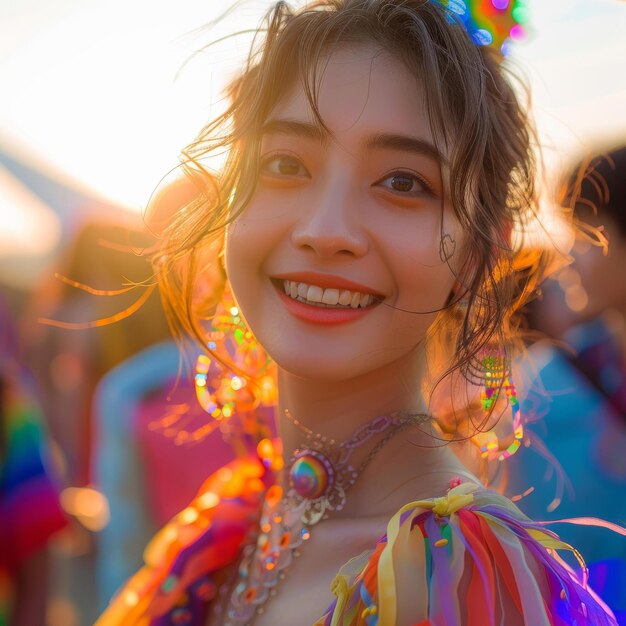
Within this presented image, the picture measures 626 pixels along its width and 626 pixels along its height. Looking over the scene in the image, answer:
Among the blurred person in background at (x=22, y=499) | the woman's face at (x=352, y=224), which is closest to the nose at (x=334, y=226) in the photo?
the woman's face at (x=352, y=224)

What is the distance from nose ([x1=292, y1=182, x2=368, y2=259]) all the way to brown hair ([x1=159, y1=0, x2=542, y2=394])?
0.41 feet

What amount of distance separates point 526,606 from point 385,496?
14.8 inches

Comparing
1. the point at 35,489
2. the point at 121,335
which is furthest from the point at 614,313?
the point at 121,335

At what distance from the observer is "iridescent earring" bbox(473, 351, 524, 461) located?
57.2 inches

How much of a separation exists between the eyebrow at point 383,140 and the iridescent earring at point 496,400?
1.25 ft

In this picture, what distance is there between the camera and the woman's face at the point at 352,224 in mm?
1273

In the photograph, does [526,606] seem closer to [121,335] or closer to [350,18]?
[350,18]

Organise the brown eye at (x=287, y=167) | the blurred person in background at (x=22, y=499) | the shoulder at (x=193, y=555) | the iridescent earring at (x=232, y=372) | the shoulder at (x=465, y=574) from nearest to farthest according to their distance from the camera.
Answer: the shoulder at (x=465, y=574)
the brown eye at (x=287, y=167)
the shoulder at (x=193, y=555)
the iridescent earring at (x=232, y=372)
the blurred person in background at (x=22, y=499)

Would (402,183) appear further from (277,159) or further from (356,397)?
(356,397)

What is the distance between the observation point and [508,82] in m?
1.49

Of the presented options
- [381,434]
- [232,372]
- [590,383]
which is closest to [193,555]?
[232,372]

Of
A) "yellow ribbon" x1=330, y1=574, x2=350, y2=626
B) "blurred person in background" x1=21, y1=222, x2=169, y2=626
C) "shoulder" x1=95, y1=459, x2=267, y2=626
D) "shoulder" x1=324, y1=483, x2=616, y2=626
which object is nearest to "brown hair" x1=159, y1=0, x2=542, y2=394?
"shoulder" x1=324, y1=483, x2=616, y2=626

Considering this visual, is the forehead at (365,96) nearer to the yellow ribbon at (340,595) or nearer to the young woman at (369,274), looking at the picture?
the young woman at (369,274)

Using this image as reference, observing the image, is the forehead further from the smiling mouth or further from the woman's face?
the smiling mouth
